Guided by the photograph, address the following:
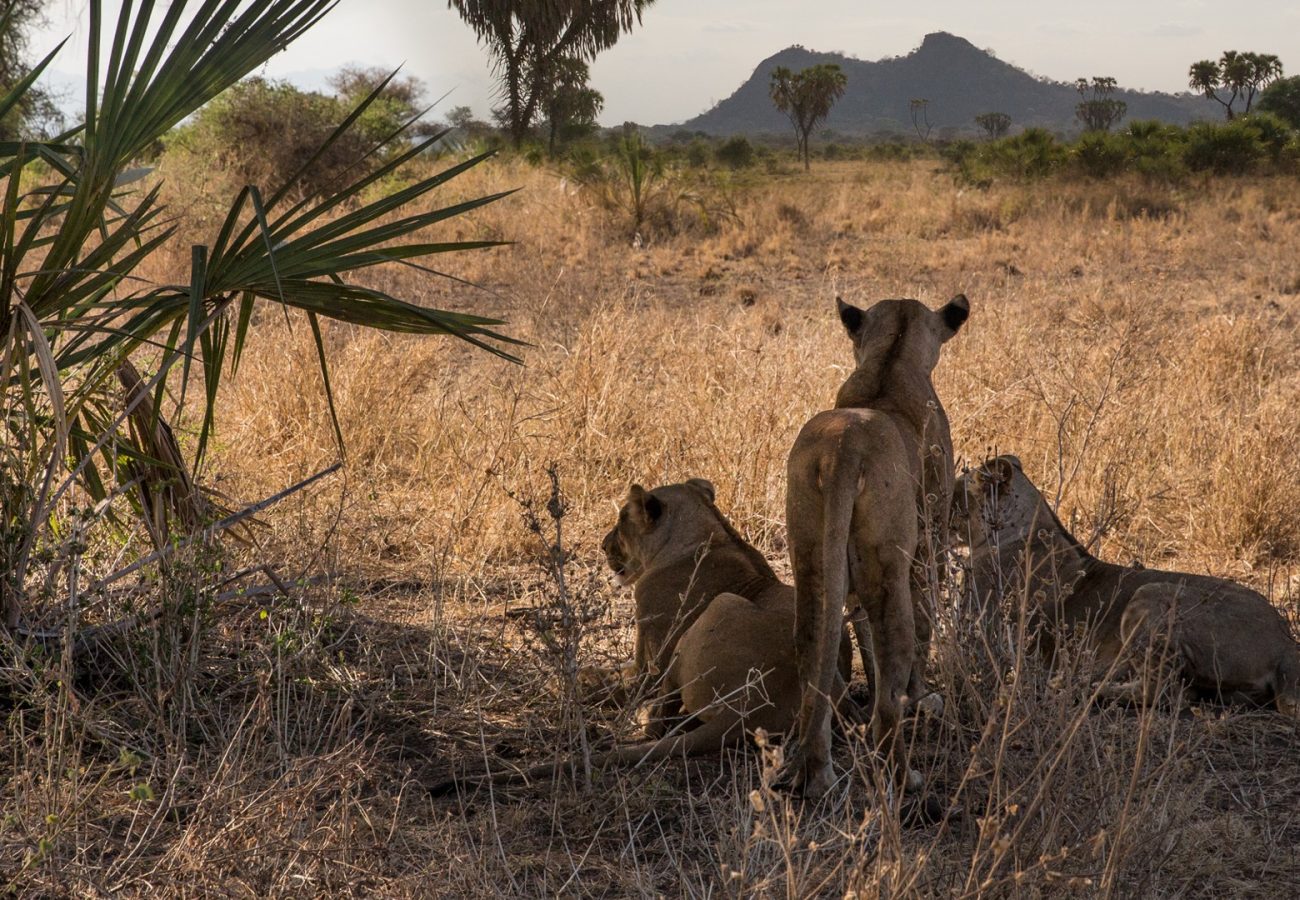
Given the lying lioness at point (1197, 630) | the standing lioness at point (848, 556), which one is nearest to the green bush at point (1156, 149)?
the lying lioness at point (1197, 630)

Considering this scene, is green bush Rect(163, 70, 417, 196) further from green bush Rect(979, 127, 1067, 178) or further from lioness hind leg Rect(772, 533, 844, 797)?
lioness hind leg Rect(772, 533, 844, 797)

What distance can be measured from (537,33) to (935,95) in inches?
6801

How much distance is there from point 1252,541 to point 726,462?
2.67 m

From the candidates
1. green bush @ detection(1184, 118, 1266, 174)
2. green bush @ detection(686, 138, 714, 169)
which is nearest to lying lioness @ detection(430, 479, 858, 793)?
green bush @ detection(1184, 118, 1266, 174)

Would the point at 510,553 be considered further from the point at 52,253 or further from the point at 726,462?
the point at 52,253

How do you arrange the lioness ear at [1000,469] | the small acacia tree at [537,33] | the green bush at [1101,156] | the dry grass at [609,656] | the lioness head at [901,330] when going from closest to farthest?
1. the dry grass at [609,656]
2. the lioness head at [901,330]
3. the lioness ear at [1000,469]
4. the small acacia tree at [537,33]
5. the green bush at [1101,156]

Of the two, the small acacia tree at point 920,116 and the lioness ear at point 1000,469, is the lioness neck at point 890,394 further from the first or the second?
the small acacia tree at point 920,116

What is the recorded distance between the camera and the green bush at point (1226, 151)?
28141mm

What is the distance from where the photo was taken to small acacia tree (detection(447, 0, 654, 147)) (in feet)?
66.4

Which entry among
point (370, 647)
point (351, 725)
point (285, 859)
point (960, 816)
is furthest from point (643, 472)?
point (285, 859)

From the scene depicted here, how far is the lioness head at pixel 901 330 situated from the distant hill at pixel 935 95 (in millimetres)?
156363

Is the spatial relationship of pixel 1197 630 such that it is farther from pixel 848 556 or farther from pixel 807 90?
pixel 807 90

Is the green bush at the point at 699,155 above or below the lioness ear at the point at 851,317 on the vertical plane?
above

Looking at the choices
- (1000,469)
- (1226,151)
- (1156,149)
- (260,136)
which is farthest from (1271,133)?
(1000,469)
